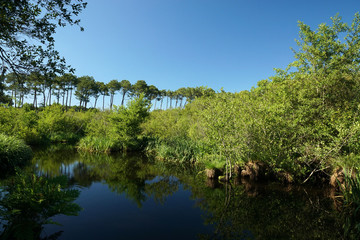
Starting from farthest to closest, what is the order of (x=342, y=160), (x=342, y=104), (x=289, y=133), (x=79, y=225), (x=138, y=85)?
(x=138, y=85) → (x=342, y=104) → (x=289, y=133) → (x=342, y=160) → (x=79, y=225)

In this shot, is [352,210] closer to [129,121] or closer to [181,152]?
[181,152]

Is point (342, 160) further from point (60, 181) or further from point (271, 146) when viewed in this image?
point (60, 181)

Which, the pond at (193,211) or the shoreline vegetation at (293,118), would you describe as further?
the shoreline vegetation at (293,118)

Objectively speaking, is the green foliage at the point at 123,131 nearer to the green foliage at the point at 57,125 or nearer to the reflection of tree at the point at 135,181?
the green foliage at the point at 57,125

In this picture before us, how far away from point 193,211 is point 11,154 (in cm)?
1156

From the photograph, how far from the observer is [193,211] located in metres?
6.81

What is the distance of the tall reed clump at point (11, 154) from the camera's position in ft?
35.6

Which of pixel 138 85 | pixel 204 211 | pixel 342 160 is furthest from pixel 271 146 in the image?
pixel 138 85

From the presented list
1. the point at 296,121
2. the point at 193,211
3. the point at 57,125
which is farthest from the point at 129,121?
the point at 296,121

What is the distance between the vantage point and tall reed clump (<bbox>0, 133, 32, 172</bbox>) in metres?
10.8

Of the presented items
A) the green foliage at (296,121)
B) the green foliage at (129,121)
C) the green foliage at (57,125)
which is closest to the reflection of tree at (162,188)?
the green foliage at (296,121)

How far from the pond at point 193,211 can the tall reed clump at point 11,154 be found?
2485mm

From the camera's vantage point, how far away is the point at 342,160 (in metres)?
8.38

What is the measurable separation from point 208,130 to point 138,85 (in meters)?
58.0
